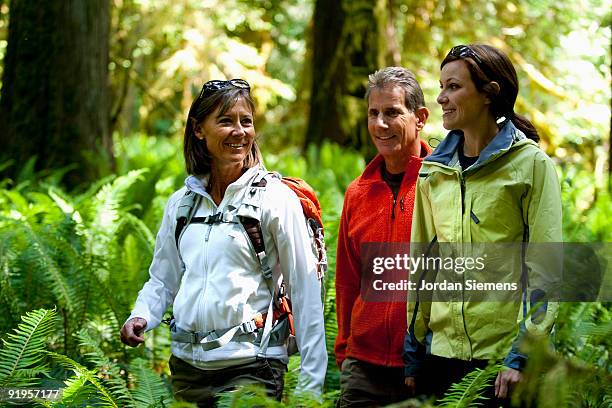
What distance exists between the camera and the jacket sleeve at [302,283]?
2.99m

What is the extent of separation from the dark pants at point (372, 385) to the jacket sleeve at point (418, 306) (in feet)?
0.82

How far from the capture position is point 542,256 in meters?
2.61

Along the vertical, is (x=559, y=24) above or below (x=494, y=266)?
above

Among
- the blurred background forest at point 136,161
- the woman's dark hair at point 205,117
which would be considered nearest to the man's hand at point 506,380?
the blurred background forest at point 136,161

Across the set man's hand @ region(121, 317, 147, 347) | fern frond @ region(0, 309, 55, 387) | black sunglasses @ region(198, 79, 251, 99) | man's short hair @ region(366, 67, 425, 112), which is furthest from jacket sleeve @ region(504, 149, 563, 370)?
fern frond @ region(0, 309, 55, 387)

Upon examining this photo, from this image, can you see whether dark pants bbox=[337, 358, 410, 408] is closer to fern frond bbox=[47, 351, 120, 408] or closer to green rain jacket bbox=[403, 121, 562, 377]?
green rain jacket bbox=[403, 121, 562, 377]

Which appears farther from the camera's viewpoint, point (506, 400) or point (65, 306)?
point (65, 306)

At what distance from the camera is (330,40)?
35.9 ft

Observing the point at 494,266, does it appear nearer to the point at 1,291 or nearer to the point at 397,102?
the point at 397,102

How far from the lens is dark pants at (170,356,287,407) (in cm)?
300

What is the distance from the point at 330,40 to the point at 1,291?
23.5ft

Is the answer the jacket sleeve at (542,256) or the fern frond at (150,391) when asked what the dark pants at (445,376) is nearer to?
the jacket sleeve at (542,256)

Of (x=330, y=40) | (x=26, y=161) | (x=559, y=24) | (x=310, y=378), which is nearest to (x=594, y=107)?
(x=559, y=24)

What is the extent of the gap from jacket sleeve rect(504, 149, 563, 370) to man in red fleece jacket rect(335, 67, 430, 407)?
710 millimetres
